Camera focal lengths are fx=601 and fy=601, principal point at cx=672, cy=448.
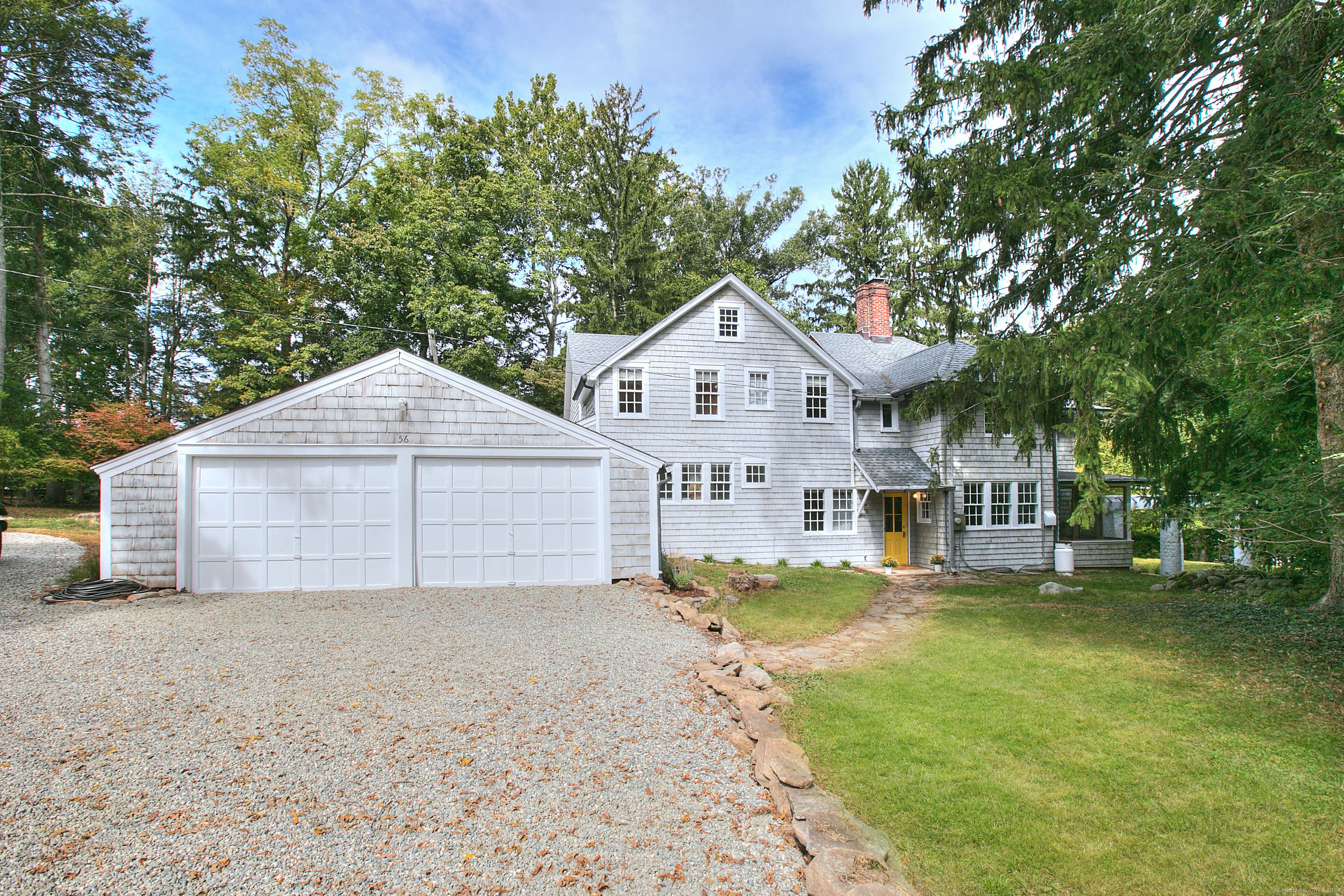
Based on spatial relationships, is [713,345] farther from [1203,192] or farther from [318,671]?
[318,671]

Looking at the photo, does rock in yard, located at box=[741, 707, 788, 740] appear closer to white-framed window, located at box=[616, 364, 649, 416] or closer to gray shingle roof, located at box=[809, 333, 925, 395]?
white-framed window, located at box=[616, 364, 649, 416]

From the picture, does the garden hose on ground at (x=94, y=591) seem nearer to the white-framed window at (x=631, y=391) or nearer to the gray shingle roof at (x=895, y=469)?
the white-framed window at (x=631, y=391)

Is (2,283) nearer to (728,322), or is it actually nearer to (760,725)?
(728,322)

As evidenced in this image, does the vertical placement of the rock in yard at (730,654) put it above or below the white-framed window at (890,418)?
below

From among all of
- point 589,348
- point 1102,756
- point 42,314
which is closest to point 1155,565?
point 1102,756

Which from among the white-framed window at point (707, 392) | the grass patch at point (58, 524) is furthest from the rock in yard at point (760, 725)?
the grass patch at point (58, 524)

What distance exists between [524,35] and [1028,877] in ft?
58.6

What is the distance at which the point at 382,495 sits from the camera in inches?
401

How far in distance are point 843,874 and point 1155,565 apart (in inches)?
851

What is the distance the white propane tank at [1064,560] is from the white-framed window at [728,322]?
403 inches

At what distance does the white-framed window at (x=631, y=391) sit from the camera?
15.7m

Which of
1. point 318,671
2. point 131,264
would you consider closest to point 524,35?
point 318,671

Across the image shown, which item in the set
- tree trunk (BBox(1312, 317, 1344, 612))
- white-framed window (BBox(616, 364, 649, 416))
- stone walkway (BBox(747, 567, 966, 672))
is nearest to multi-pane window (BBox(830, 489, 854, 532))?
stone walkway (BBox(747, 567, 966, 672))

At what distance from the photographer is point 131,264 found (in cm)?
2569
